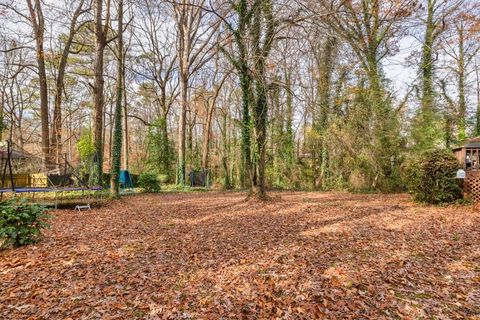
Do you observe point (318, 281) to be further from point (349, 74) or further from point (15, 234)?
point (349, 74)

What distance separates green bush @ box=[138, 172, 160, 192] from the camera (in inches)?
532

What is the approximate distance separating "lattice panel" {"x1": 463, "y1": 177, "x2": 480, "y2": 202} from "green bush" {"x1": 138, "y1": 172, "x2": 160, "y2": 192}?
479 inches

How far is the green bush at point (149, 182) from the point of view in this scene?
13516 mm

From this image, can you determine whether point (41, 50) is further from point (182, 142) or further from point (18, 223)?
point (18, 223)

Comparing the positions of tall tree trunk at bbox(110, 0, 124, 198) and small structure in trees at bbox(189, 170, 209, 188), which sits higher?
tall tree trunk at bbox(110, 0, 124, 198)

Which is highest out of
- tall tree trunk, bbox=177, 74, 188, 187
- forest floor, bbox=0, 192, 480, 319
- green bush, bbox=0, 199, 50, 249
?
tall tree trunk, bbox=177, 74, 188, 187

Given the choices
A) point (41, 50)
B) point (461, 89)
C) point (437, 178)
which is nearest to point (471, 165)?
point (437, 178)

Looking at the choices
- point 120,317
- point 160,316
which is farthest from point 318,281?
point 120,317

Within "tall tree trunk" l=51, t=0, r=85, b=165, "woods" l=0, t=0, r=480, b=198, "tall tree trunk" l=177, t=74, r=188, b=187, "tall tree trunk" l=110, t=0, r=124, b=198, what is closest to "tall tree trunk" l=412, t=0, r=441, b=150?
"woods" l=0, t=0, r=480, b=198

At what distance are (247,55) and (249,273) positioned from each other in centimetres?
696

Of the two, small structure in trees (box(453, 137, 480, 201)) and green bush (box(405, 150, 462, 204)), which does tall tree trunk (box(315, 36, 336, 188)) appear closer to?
small structure in trees (box(453, 137, 480, 201))

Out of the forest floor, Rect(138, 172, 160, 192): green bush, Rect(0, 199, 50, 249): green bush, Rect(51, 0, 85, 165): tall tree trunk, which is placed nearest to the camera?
the forest floor

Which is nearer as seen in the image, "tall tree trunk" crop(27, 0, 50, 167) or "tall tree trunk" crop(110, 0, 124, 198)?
"tall tree trunk" crop(110, 0, 124, 198)

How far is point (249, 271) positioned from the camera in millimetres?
3463
